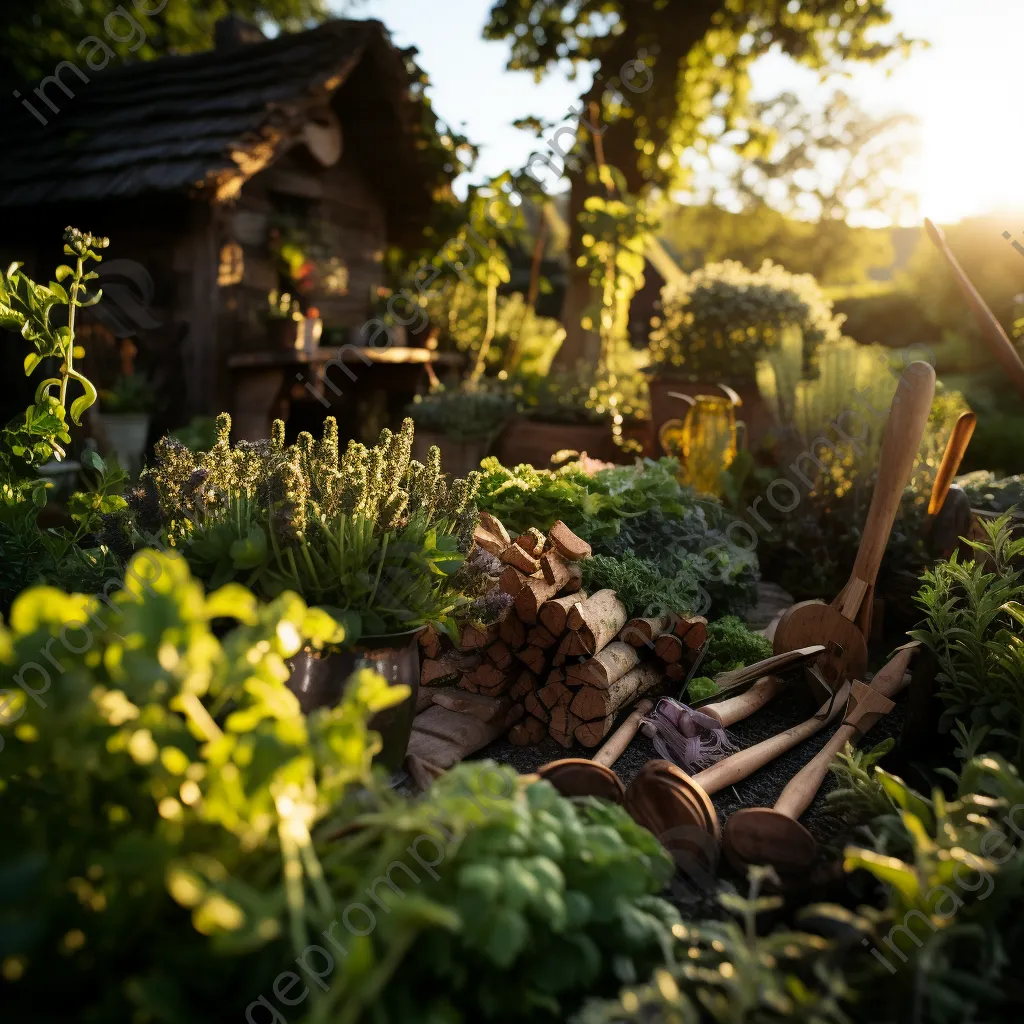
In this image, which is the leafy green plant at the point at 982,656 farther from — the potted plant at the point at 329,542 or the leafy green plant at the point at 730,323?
the leafy green plant at the point at 730,323

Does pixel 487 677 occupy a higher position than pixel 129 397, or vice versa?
pixel 129 397

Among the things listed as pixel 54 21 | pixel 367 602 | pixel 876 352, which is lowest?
pixel 367 602

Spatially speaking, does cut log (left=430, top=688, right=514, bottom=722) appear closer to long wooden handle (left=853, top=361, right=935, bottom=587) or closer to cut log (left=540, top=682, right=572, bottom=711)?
cut log (left=540, top=682, right=572, bottom=711)

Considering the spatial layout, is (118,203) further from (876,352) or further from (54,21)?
(876,352)

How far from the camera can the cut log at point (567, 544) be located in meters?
3.35

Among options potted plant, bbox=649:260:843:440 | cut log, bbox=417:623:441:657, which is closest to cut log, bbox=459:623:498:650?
cut log, bbox=417:623:441:657

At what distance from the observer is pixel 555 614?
3.05 m

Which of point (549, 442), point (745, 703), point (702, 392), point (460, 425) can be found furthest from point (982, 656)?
point (460, 425)

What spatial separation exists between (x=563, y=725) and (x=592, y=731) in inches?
4.2

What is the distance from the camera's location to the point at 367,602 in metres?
2.24

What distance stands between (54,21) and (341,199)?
14.7 feet

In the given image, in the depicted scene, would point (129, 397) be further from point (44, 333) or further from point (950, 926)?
point (950, 926)

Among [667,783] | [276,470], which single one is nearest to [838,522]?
[667,783]

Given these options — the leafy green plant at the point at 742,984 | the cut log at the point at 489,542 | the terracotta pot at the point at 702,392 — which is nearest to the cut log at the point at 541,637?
the cut log at the point at 489,542
